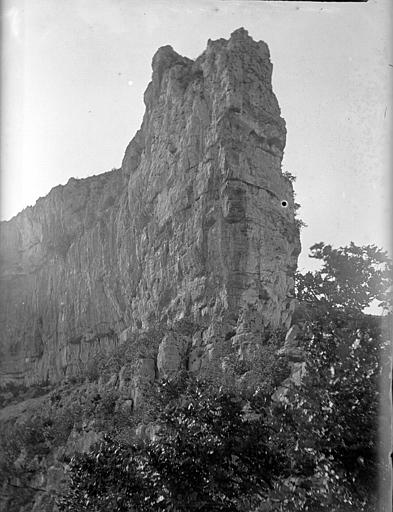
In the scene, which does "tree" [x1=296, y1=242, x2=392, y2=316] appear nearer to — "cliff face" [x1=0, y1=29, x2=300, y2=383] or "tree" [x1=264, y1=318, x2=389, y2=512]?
"tree" [x1=264, y1=318, x2=389, y2=512]

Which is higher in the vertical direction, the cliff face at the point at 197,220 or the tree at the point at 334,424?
the cliff face at the point at 197,220

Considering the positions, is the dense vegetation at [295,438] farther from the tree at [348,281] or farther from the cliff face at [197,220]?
the cliff face at [197,220]

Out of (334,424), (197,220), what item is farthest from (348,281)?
(197,220)

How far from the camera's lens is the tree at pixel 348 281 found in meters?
8.05

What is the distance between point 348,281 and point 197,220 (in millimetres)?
20587

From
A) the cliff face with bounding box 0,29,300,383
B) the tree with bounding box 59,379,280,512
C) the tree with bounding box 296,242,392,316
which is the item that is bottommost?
the tree with bounding box 59,379,280,512

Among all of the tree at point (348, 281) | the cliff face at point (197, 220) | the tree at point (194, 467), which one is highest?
the cliff face at point (197, 220)

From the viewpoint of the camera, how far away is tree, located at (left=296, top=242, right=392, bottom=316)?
8047 millimetres

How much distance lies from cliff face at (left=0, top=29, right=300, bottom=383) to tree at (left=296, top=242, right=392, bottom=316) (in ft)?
41.2

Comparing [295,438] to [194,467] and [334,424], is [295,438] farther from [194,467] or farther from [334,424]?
[194,467]

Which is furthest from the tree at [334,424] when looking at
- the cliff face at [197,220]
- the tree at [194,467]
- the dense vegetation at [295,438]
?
the cliff face at [197,220]

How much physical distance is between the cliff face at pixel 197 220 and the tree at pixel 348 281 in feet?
41.2

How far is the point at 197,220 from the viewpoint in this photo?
28688 millimetres

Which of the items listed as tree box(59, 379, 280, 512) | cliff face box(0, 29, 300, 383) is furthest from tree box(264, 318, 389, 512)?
cliff face box(0, 29, 300, 383)
